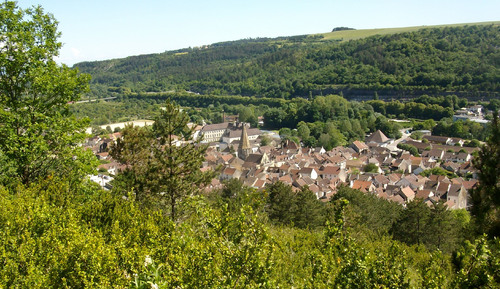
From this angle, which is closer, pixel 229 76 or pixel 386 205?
pixel 386 205

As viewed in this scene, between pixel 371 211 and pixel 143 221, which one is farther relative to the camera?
pixel 371 211

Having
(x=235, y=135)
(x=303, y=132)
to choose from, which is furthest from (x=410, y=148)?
(x=235, y=135)

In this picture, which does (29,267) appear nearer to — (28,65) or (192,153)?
(28,65)

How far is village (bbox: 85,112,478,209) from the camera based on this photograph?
34031mm

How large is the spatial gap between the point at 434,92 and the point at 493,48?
107 ft

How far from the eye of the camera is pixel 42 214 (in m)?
5.35

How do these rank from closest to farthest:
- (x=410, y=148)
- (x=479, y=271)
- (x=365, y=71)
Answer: (x=479, y=271), (x=410, y=148), (x=365, y=71)

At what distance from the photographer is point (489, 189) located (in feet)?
29.0

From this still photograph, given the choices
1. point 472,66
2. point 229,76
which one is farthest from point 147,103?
point 472,66

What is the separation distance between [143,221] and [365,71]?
10184 cm

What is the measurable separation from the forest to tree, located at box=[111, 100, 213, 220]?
0.11ft

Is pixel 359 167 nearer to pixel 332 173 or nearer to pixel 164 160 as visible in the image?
pixel 332 173

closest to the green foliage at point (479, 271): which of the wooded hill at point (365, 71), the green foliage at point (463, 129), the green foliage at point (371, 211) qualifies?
the green foliage at point (371, 211)

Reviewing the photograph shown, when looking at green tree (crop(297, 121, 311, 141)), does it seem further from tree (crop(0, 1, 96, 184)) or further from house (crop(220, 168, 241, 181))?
tree (crop(0, 1, 96, 184))
